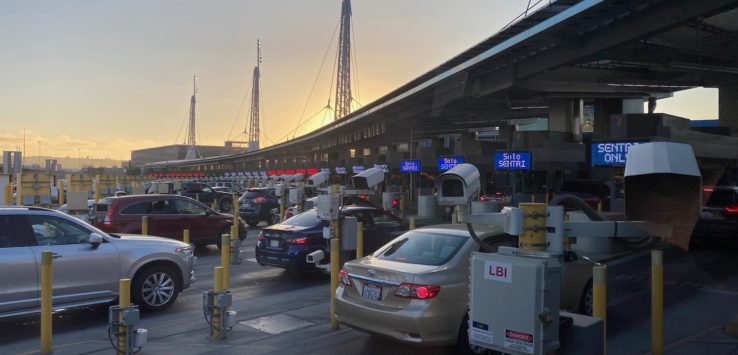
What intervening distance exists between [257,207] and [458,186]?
18576 millimetres

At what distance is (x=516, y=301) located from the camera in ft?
12.8

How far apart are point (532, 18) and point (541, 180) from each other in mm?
17715

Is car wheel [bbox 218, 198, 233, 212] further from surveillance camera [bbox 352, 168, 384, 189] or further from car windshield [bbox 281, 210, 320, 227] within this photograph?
surveillance camera [bbox 352, 168, 384, 189]

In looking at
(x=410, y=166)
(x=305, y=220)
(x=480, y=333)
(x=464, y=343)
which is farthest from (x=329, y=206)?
(x=410, y=166)

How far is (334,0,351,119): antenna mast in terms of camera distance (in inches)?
2576

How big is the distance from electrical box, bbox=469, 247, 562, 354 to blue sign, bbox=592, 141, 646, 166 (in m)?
19.3

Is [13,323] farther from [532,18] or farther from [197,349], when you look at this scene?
[532,18]

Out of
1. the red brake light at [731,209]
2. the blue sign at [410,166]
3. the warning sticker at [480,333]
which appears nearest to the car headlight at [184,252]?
the warning sticker at [480,333]

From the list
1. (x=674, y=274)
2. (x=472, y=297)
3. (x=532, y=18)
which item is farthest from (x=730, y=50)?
(x=472, y=297)

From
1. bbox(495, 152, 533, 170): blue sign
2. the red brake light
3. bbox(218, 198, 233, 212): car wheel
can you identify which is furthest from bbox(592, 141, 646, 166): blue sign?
bbox(218, 198, 233, 212): car wheel

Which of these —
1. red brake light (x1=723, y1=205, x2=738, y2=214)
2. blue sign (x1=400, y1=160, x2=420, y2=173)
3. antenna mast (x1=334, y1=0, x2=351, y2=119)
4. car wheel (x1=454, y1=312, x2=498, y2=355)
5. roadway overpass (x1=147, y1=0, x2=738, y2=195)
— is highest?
antenna mast (x1=334, y1=0, x2=351, y2=119)

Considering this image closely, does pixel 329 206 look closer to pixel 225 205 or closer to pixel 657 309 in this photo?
pixel 657 309

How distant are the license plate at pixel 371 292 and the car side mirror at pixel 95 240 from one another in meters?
3.95

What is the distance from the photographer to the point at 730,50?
75.6 feet
